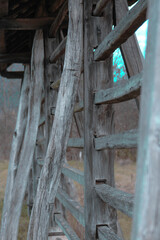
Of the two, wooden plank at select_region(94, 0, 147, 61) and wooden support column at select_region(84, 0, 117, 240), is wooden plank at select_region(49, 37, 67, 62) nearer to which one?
wooden support column at select_region(84, 0, 117, 240)

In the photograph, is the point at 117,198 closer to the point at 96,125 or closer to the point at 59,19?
the point at 96,125

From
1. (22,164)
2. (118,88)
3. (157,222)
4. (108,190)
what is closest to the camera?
(157,222)

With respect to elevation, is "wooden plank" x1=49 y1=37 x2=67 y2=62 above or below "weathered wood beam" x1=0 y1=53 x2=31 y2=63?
below

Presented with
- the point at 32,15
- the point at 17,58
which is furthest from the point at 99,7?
the point at 17,58

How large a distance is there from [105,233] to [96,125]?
688mm

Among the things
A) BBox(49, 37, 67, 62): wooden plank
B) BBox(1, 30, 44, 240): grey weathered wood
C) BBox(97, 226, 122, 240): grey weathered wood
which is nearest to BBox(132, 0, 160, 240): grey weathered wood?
BBox(97, 226, 122, 240): grey weathered wood

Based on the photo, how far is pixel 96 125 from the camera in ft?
7.66

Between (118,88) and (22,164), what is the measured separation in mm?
1924

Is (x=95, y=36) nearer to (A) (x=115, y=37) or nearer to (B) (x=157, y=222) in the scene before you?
(A) (x=115, y=37)

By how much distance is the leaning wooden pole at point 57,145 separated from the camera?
7.09ft

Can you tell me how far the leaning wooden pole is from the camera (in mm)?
2162

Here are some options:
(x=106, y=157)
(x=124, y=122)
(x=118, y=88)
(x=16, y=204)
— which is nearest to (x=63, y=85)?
(x=118, y=88)

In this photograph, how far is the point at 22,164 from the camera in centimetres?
358

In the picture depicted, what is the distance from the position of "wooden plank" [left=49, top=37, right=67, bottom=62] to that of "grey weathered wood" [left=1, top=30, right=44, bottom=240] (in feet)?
0.43
